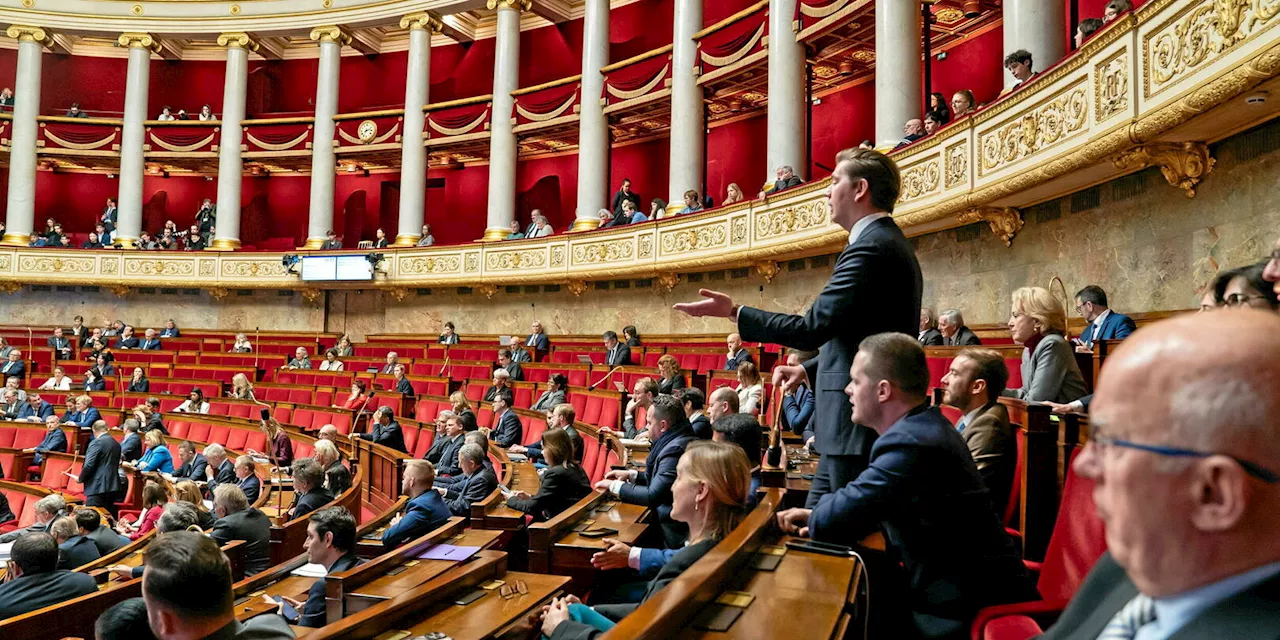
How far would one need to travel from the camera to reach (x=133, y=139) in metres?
16.9

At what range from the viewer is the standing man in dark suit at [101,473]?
25.2 ft

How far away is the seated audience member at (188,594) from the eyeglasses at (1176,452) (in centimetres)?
211

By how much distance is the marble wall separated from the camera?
471 cm

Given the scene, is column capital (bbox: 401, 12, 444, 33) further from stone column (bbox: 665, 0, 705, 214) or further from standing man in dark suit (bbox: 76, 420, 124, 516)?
standing man in dark suit (bbox: 76, 420, 124, 516)

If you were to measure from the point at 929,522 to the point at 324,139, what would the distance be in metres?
16.4

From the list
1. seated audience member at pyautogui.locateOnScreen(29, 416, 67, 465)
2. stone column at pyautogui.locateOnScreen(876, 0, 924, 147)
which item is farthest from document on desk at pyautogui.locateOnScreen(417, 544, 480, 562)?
seated audience member at pyautogui.locateOnScreen(29, 416, 67, 465)

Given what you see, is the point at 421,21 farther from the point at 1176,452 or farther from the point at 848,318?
the point at 1176,452

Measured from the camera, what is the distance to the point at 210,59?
18.9m

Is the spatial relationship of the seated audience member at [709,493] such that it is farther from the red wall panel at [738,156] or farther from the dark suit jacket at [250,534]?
the red wall panel at [738,156]

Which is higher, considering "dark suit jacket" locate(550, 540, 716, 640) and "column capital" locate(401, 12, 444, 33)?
"column capital" locate(401, 12, 444, 33)

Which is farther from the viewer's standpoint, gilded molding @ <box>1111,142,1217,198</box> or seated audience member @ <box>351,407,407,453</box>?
seated audience member @ <box>351,407,407,453</box>

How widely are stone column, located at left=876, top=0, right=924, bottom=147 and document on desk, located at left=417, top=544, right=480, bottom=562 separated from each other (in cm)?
659

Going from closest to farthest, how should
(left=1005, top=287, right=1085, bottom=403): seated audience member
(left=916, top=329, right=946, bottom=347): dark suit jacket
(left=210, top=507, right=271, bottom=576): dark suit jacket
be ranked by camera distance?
(left=1005, top=287, right=1085, bottom=403): seated audience member, (left=210, top=507, right=271, bottom=576): dark suit jacket, (left=916, top=329, right=946, bottom=347): dark suit jacket

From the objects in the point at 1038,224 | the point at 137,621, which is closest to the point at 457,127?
the point at 1038,224
